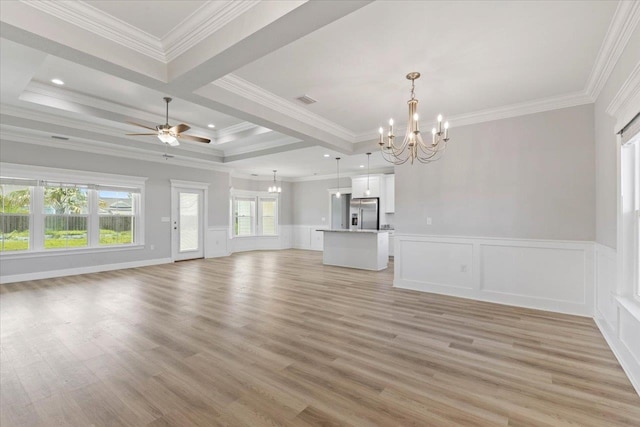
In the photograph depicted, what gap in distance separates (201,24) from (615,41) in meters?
3.58

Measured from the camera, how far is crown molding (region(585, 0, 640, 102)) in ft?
7.25

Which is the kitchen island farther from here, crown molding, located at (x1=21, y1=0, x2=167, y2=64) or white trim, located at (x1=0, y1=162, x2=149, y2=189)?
crown molding, located at (x1=21, y1=0, x2=167, y2=64)

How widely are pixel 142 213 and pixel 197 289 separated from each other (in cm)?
351

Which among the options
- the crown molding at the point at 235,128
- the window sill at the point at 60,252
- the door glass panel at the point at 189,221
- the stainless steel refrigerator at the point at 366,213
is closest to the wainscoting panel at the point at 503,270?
the crown molding at the point at 235,128

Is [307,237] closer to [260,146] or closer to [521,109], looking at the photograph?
[260,146]

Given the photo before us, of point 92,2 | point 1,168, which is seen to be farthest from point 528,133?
point 1,168

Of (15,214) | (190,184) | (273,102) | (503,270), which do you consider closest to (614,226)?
(503,270)

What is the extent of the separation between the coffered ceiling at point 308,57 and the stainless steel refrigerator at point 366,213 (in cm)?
468

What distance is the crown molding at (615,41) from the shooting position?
221 centimetres

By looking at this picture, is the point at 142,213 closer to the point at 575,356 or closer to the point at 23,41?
the point at 23,41

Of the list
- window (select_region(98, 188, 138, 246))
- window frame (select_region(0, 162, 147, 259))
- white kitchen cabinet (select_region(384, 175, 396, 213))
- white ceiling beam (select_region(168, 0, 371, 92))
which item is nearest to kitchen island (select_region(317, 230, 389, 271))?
white kitchen cabinet (select_region(384, 175, 396, 213))

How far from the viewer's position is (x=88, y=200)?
657 centimetres

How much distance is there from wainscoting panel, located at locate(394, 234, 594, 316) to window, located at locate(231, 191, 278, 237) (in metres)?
6.86

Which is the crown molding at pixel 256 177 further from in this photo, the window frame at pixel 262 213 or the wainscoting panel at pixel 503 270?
the wainscoting panel at pixel 503 270
